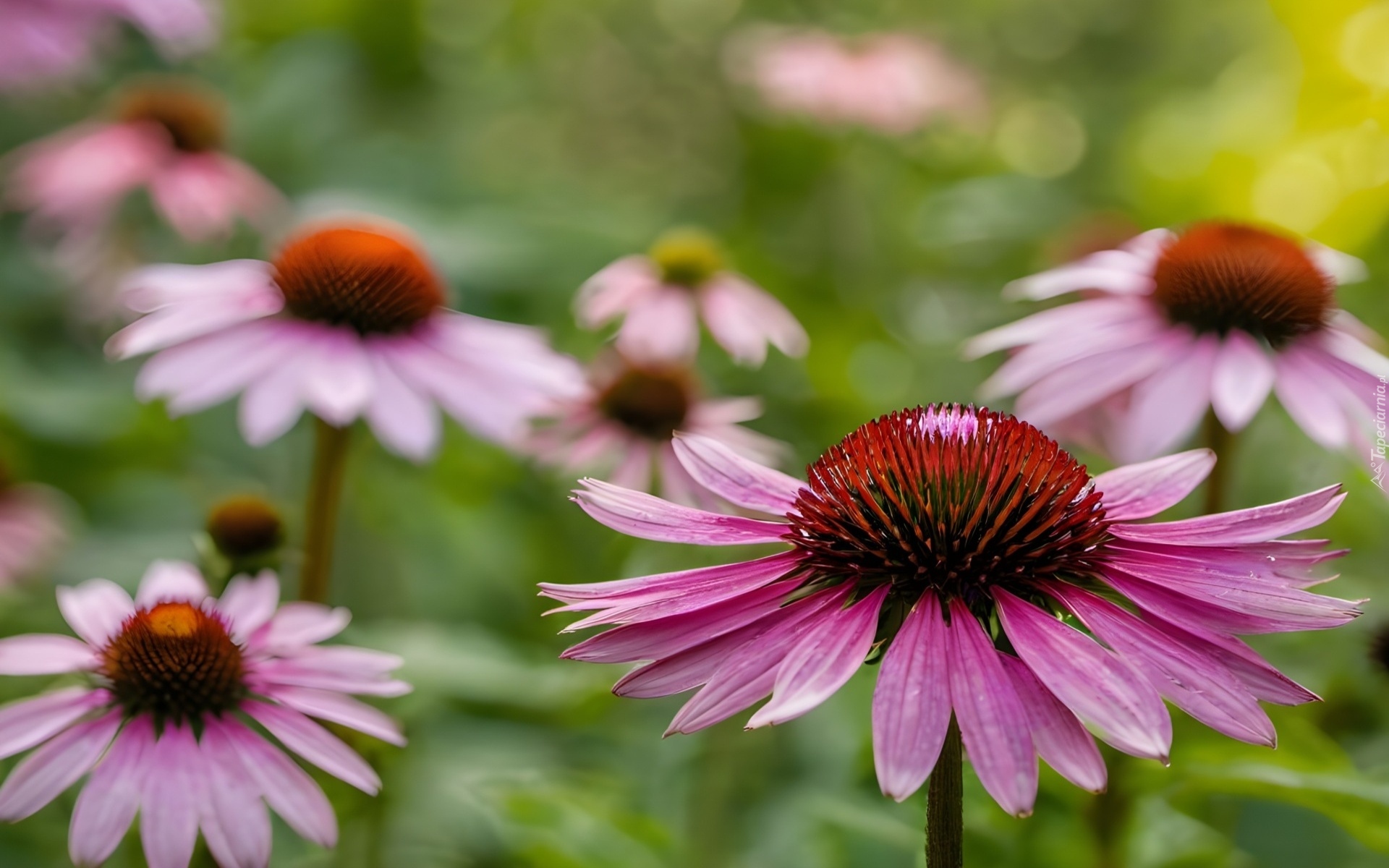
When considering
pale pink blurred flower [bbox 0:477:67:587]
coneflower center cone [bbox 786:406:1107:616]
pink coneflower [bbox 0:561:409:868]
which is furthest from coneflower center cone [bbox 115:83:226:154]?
coneflower center cone [bbox 786:406:1107:616]

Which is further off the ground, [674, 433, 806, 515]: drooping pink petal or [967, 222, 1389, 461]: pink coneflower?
[967, 222, 1389, 461]: pink coneflower

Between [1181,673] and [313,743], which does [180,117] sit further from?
[1181,673]

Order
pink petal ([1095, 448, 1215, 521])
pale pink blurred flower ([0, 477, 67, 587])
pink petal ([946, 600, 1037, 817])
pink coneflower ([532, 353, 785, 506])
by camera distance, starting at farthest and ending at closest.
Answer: pale pink blurred flower ([0, 477, 67, 587]), pink coneflower ([532, 353, 785, 506]), pink petal ([1095, 448, 1215, 521]), pink petal ([946, 600, 1037, 817])

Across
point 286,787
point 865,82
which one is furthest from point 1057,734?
point 865,82

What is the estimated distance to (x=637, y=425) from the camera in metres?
1.48

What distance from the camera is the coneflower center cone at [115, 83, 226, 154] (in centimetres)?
217

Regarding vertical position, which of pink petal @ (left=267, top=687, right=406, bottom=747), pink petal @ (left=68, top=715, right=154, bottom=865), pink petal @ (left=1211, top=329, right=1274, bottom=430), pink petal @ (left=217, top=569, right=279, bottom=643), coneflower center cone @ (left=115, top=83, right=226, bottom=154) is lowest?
pink petal @ (left=68, top=715, right=154, bottom=865)

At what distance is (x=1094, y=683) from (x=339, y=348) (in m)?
0.80

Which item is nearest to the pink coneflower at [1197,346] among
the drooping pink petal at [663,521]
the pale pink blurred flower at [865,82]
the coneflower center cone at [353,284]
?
the drooping pink petal at [663,521]

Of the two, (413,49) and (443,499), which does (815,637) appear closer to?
(443,499)

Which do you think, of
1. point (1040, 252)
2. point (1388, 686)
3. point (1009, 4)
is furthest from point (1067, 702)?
point (1009, 4)

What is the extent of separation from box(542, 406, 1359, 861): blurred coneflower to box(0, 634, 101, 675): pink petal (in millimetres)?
386

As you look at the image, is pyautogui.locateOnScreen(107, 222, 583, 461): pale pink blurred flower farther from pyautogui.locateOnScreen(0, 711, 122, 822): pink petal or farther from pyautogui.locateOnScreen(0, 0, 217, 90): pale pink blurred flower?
pyautogui.locateOnScreen(0, 0, 217, 90): pale pink blurred flower

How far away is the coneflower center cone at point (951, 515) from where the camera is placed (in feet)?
2.45
